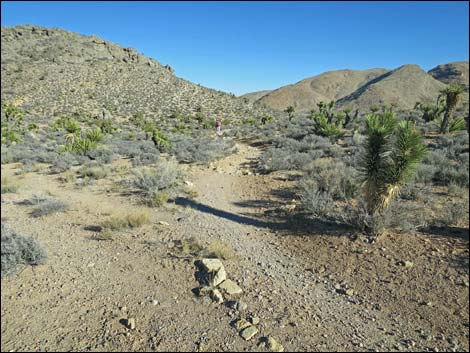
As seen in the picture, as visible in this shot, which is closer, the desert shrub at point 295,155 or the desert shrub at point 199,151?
the desert shrub at point 295,155

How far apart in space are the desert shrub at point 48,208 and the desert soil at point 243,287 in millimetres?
197

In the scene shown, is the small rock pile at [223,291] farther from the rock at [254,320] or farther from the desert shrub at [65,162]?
the desert shrub at [65,162]

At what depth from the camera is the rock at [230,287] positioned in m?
4.69

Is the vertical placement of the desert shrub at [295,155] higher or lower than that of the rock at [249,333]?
higher

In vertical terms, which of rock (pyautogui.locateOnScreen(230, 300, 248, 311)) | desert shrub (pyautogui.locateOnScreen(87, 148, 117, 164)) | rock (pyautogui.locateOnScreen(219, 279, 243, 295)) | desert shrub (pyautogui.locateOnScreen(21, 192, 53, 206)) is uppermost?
desert shrub (pyautogui.locateOnScreen(87, 148, 117, 164))

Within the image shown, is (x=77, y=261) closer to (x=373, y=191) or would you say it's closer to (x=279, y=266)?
(x=279, y=266)

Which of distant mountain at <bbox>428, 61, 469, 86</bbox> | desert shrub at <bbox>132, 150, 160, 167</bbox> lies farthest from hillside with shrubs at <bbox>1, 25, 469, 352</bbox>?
distant mountain at <bbox>428, 61, 469, 86</bbox>

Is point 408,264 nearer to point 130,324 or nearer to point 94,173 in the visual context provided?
point 130,324

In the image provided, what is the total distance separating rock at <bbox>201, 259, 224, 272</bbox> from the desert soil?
0.26 m

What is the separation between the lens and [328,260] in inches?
224

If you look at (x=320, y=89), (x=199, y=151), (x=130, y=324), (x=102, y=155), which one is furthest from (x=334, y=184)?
(x=320, y=89)

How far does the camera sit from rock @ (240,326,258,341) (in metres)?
3.74

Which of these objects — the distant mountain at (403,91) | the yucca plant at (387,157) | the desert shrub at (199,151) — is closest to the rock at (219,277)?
the yucca plant at (387,157)

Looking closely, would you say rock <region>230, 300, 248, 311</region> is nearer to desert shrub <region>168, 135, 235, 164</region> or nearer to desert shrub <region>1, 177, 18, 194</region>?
desert shrub <region>1, 177, 18, 194</region>
